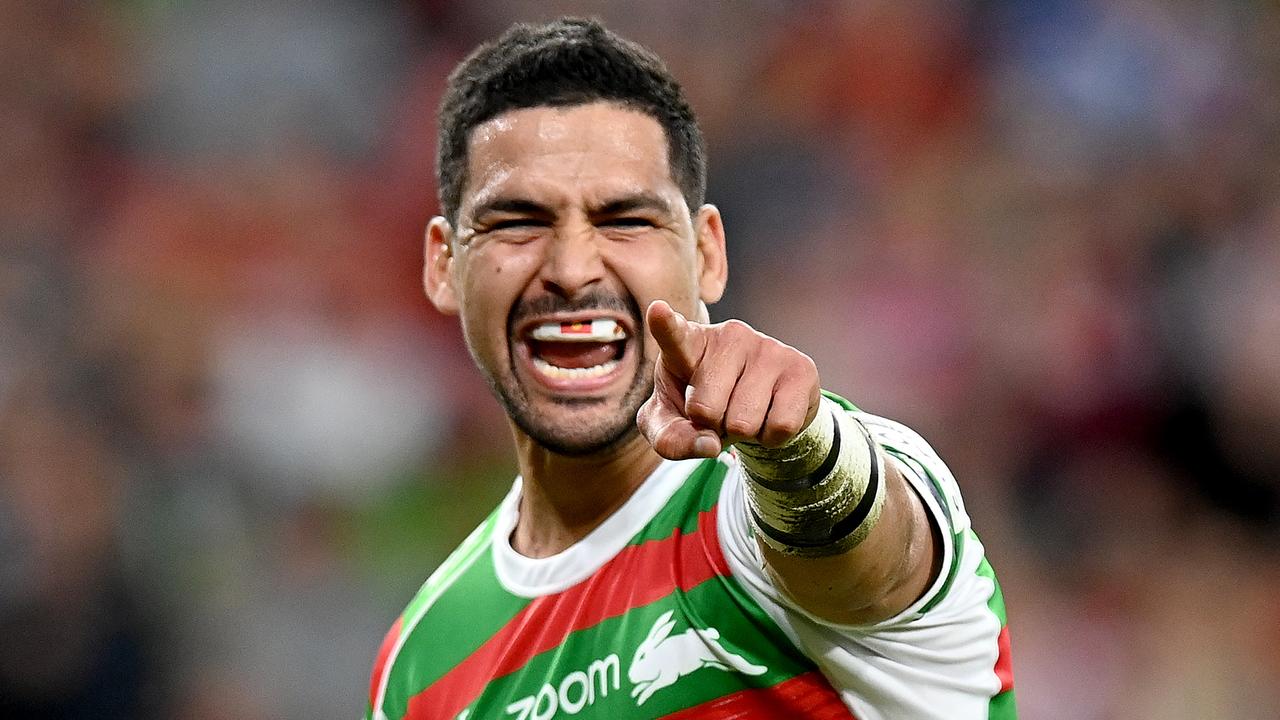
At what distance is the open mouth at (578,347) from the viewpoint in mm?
2457

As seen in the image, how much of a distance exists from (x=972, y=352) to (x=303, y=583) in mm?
2578

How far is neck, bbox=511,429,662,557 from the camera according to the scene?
258 centimetres

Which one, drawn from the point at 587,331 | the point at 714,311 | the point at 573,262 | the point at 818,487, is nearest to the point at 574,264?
the point at 573,262

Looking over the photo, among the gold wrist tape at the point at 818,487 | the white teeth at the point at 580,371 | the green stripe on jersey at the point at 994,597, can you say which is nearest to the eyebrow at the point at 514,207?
the white teeth at the point at 580,371

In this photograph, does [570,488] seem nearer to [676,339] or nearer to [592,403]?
[592,403]

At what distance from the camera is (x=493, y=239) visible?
8.48 feet

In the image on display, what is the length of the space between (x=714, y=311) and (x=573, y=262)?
301cm

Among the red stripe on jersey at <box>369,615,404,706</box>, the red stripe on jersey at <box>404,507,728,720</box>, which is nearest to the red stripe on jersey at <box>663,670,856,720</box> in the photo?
the red stripe on jersey at <box>404,507,728,720</box>

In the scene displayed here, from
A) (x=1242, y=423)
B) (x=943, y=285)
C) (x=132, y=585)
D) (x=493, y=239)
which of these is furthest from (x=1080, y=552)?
(x=132, y=585)

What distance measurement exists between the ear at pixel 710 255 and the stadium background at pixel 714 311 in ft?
7.83

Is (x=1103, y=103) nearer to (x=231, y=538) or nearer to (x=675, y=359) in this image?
(x=231, y=538)

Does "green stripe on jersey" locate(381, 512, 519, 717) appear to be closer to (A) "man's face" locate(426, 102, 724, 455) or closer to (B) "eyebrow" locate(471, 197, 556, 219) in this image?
(A) "man's face" locate(426, 102, 724, 455)

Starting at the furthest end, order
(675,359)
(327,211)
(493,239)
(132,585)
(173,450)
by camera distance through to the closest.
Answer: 1. (327,211)
2. (173,450)
3. (132,585)
4. (493,239)
5. (675,359)

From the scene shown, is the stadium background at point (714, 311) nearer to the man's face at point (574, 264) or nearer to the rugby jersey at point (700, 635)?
the rugby jersey at point (700, 635)
